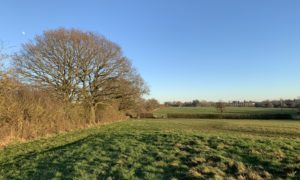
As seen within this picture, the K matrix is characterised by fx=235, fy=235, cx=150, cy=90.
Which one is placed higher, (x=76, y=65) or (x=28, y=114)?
(x=76, y=65)

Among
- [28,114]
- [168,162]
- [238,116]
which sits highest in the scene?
[28,114]

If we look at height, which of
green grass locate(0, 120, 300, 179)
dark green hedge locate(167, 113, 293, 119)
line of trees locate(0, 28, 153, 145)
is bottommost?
dark green hedge locate(167, 113, 293, 119)

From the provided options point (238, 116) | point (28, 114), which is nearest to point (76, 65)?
point (28, 114)

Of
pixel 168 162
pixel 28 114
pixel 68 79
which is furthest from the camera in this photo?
pixel 68 79

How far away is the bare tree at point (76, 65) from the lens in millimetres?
21891

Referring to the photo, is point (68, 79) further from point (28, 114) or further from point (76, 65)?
point (28, 114)

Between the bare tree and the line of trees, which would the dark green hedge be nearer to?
the line of trees

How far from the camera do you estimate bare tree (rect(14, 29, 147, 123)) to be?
2189 centimetres

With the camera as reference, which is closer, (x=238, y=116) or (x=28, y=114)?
(x=28, y=114)

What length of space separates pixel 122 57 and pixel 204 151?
22134 mm

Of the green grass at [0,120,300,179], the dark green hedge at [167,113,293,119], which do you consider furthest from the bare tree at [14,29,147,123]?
the dark green hedge at [167,113,293,119]

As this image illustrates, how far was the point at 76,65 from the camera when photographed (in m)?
23.6

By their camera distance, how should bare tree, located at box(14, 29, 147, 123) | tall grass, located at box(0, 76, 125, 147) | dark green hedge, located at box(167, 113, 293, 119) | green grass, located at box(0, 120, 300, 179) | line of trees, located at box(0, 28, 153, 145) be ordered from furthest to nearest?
dark green hedge, located at box(167, 113, 293, 119), bare tree, located at box(14, 29, 147, 123), line of trees, located at box(0, 28, 153, 145), tall grass, located at box(0, 76, 125, 147), green grass, located at box(0, 120, 300, 179)

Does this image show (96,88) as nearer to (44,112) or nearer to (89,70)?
(89,70)
